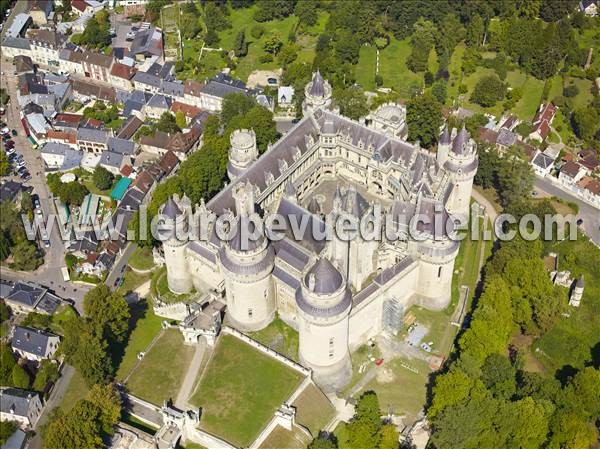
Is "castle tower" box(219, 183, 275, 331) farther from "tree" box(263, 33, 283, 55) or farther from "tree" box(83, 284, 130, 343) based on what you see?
"tree" box(263, 33, 283, 55)

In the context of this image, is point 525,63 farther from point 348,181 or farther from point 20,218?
point 20,218

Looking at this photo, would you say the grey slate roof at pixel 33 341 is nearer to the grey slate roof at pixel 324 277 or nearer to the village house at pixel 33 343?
the village house at pixel 33 343

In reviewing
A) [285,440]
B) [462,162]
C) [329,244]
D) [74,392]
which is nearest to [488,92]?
[462,162]

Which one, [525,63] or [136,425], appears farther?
[525,63]

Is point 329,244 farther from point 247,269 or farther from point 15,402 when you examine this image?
point 15,402

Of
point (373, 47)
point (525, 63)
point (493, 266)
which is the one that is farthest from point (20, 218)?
point (525, 63)

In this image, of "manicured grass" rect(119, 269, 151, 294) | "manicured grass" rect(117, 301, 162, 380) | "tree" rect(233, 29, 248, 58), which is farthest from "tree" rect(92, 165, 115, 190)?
"tree" rect(233, 29, 248, 58)
